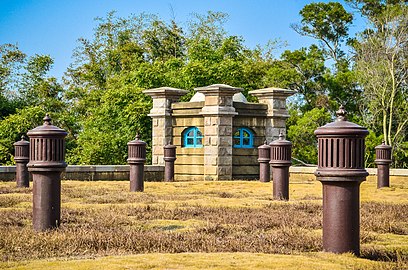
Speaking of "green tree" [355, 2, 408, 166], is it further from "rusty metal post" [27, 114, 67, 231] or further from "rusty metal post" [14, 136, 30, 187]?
"rusty metal post" [27, 114, 67, 231]

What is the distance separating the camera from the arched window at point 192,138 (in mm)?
31344

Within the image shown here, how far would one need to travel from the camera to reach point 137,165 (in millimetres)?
20703

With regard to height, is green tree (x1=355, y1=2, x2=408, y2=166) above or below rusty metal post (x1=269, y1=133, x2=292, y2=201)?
above

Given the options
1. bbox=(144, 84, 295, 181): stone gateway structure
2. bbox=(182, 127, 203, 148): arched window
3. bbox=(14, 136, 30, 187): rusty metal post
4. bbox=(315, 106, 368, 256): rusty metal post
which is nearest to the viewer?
bbox=(315, 106, 368, 256): rusty metal post

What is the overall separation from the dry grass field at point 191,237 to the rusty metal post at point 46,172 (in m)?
0.30

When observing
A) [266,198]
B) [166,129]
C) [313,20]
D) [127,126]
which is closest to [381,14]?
[313,20]

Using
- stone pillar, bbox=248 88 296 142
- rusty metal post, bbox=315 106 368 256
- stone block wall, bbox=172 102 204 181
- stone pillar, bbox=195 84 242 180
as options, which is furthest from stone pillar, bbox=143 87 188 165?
rusty metal post, bbox=315 106 368 256

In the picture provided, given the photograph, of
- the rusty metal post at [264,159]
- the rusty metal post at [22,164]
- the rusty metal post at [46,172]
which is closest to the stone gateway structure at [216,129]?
the rusty metal post at [264,159]

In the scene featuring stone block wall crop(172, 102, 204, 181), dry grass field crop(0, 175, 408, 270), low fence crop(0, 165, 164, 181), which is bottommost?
dry grass field crop(0, 175, 408, 270)

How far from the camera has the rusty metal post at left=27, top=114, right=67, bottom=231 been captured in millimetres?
11102

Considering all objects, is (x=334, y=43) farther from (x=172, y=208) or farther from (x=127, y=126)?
(x=172, y=208)

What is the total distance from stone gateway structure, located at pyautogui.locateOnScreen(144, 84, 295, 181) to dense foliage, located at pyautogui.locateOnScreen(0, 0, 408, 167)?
6.96 metres

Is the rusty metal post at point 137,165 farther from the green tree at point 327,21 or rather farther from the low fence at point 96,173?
the green tree at point 327,21

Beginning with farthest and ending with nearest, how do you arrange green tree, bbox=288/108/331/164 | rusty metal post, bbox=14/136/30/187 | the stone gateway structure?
green tree, bbox=288/108/331/164 → the stone gateway structure → rusty metal post, bbox=14/136/30/187
